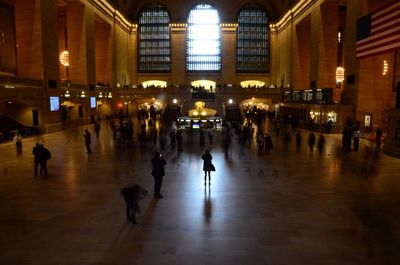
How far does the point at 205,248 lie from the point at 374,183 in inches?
277

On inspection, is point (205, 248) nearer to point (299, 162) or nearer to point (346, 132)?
point (299, 162)

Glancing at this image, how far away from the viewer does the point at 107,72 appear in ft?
135

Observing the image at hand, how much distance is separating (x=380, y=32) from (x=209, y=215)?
17045 mm

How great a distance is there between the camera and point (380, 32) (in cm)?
1944

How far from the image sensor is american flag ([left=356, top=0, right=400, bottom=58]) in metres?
17.5

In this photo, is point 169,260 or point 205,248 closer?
point 169,260

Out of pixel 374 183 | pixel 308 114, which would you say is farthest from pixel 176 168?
pixel 308 114

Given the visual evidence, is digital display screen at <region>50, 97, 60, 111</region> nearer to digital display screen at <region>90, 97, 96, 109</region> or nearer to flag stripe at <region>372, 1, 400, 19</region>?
digital display screen at <region>90, 97, 96, 109</region>

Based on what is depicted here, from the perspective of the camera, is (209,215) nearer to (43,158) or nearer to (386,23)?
(43,158)

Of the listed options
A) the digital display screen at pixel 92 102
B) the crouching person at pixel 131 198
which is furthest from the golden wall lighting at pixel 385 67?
the digital display screen at pixel 92 102

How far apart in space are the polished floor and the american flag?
7.63 meters

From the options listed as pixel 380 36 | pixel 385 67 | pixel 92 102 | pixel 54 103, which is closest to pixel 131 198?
pixel 380 36

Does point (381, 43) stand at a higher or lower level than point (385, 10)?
lower

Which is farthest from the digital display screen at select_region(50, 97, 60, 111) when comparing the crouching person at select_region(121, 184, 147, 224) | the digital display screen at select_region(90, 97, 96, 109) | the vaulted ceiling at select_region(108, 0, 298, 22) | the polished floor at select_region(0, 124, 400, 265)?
the vaulted ceiling at select_region(108, 0, 298, 22)
